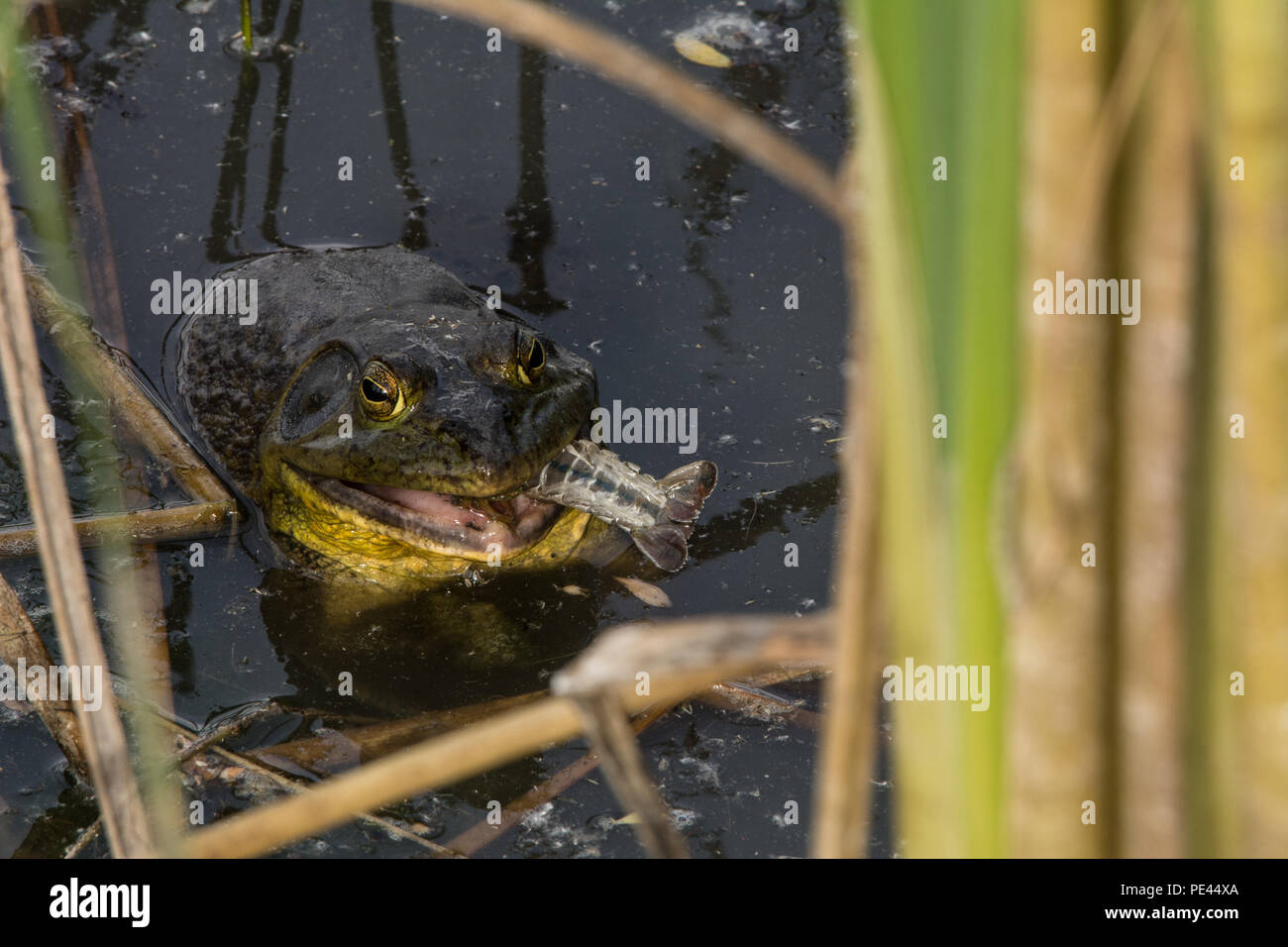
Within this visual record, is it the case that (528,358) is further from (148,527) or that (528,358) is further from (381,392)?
(148,527)

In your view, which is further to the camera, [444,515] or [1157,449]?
[444,515]

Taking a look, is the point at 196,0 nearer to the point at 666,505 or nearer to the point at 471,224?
the point at 471,224

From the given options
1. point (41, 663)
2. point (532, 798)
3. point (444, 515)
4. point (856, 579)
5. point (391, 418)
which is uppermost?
point (391, 418)

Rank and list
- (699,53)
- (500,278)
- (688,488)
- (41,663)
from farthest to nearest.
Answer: (699,53) < (500,278) < (688,488) < (41,663)

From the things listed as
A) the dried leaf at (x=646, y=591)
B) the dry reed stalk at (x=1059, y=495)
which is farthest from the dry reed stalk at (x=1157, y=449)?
the dried leaf at (x=646, y=591)

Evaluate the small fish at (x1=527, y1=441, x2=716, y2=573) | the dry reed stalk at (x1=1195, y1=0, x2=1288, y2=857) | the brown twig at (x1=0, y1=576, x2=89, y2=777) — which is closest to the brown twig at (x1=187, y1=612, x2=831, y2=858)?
the dry reed stalk at (x1=1195, y1=0, x2=1288, y2=857)

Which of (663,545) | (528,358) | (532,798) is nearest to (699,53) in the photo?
(528,358)
